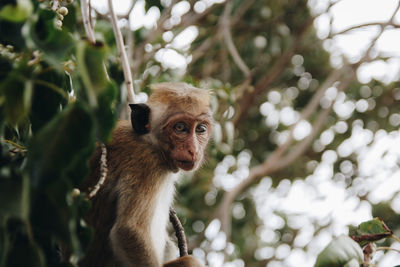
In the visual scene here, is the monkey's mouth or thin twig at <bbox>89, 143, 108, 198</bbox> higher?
thin twig at <bbox>89, 143, 108, 198</bbox>

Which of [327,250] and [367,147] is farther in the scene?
[367,147]

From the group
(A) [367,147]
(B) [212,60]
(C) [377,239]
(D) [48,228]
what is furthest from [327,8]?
(D) [48,228]

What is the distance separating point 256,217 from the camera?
9.06 meters

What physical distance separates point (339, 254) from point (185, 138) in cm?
179

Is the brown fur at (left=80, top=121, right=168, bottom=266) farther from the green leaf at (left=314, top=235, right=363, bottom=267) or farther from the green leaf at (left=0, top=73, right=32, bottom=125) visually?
the green leaf at (left=0, top=73, right=32, bottom=125)

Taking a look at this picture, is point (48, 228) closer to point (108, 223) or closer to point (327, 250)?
point (327, 250)

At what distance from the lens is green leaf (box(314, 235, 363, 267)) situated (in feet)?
6.27

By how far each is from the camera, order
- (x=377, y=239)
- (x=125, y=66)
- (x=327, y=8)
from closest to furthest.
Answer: (x=377, y=239) < (x=125, y=66) < (x=327, y=8)

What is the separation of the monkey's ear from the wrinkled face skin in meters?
0.20

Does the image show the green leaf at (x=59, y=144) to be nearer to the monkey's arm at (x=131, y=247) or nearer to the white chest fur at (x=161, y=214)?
the monkey's arm at (x=131, y=247)

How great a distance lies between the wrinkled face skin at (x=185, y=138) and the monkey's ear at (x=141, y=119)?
20 cm

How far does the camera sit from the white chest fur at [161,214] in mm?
3512

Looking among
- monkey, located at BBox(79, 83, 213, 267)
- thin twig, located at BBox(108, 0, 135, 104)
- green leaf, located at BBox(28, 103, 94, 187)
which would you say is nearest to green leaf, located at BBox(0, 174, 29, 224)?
green leaf, located at BBox(28, 103, 94, 187)

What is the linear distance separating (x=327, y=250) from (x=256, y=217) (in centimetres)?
724
